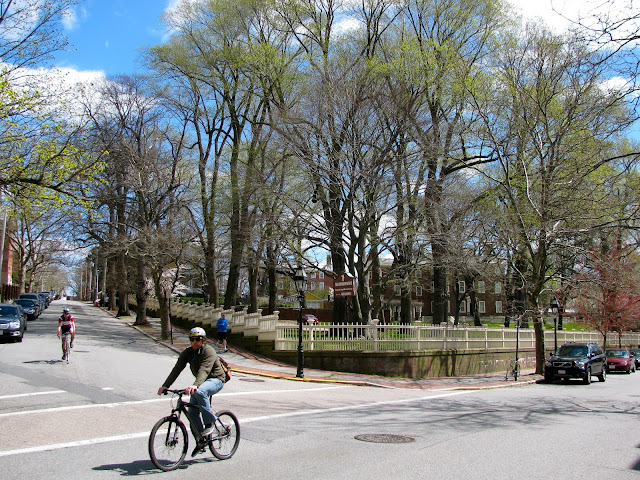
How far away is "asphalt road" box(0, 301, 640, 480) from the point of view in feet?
21.4

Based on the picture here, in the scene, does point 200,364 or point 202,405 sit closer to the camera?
point 202,405

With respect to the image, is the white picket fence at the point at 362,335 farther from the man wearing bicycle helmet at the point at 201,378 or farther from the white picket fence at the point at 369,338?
the man wearing bicycle helmet at the point at 201,378

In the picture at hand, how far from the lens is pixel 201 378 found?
6.45m

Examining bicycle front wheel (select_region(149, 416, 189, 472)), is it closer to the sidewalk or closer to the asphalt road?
the asphalt road

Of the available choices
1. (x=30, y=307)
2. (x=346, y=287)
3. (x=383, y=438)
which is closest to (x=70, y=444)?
(x=383, y=438)

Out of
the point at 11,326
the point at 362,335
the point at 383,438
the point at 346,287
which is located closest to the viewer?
the point at 383,438

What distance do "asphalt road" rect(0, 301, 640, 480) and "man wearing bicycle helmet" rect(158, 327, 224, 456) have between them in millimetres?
564

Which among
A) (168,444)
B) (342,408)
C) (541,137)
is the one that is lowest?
(342,408)

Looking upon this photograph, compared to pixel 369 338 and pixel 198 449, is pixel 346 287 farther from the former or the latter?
pixel 198 449

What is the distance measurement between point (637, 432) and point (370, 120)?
52.4ft

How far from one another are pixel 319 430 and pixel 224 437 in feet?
8.83

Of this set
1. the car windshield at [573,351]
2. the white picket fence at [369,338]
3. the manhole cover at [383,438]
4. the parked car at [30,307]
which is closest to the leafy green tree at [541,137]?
the car windshield at [573,351]

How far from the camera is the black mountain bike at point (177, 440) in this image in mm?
6156

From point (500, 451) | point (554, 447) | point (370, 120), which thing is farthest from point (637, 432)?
point (370, 120)
